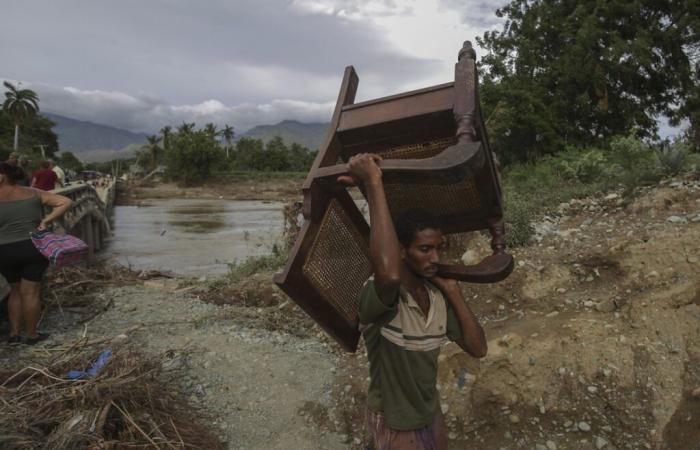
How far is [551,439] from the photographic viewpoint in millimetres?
2893

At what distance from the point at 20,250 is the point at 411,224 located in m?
3.94

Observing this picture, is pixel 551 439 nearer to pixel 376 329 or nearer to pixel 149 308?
pixel 376 329

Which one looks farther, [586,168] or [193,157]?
[193,157]

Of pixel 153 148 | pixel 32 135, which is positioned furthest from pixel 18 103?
pixel 153 148

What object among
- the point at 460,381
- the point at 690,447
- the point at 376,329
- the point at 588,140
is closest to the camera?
the point at 376,329

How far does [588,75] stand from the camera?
49.9ft

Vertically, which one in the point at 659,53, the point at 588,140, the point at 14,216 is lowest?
the point at 14,216

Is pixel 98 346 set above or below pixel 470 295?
below

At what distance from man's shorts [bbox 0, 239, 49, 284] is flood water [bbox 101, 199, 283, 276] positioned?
14.2 feet

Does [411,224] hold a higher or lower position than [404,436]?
higher

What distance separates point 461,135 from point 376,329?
740 millimetres

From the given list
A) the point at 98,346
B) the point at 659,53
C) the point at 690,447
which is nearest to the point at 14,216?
the point at 98,346

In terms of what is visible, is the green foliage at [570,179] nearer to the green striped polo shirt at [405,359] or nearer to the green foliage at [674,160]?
the green foliage at [674,160]

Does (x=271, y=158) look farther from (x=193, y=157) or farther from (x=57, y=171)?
(x=57, y=171)
